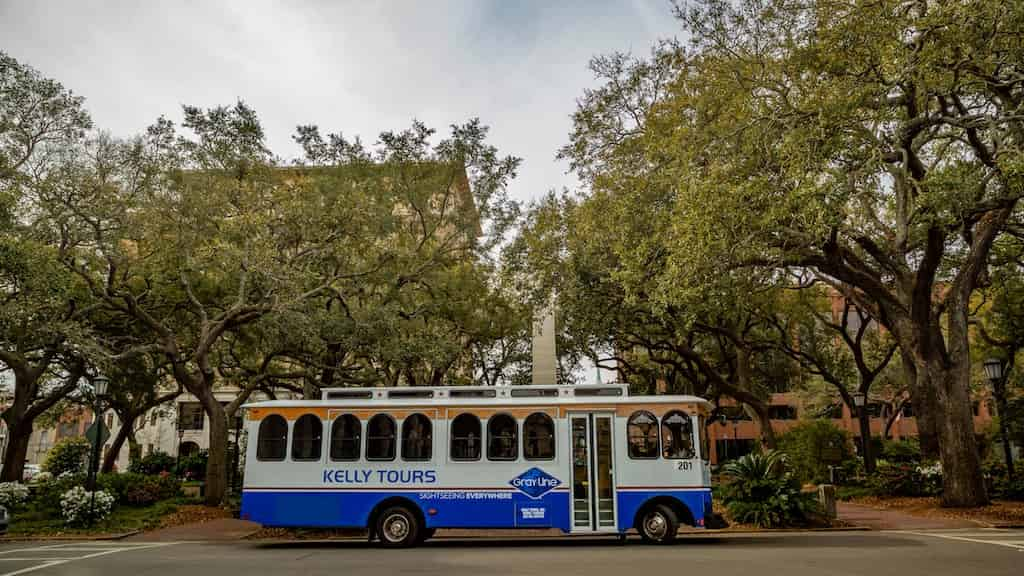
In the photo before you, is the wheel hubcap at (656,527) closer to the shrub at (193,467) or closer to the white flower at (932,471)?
the white flower at (932,471)

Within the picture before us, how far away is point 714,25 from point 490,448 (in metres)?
12.1

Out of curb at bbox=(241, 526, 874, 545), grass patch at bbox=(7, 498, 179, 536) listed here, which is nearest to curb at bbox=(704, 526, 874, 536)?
curb at bbox=(241, 526, 874, 545)

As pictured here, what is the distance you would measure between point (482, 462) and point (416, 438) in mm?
1441

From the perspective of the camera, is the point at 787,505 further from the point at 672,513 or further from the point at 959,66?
the point at 959,66

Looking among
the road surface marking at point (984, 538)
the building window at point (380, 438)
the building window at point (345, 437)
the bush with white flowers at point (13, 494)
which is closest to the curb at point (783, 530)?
the road surface marking at point (984, 538)

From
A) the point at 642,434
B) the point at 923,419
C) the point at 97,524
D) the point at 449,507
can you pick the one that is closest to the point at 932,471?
the point at 923,419

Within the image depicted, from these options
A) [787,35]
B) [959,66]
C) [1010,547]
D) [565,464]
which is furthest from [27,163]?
[1010,547]

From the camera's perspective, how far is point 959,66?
14680 millimetres

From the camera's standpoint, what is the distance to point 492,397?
14.4 meters

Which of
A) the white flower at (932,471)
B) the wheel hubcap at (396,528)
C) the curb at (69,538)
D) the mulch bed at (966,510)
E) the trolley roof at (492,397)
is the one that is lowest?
the curb at (69,538)

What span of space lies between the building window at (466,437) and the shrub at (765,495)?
691 cm

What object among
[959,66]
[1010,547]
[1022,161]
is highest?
[959,66]

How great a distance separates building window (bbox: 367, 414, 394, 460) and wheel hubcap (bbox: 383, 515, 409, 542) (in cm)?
122

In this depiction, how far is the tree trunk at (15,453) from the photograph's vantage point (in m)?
24.6
